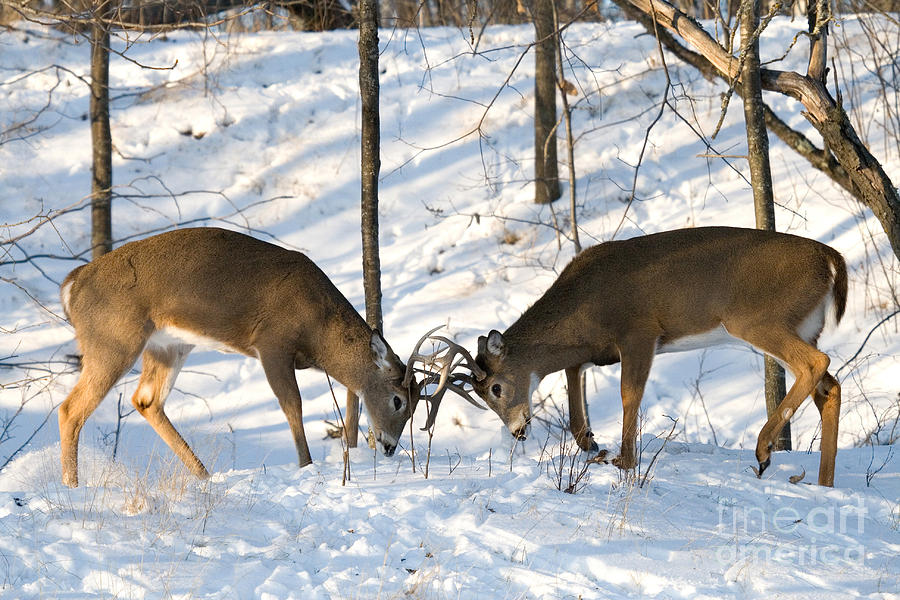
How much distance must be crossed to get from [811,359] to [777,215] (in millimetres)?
7694

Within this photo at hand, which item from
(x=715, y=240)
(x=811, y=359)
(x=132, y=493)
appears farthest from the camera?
(x=715, y=240)

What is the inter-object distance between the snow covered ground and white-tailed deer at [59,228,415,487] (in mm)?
463

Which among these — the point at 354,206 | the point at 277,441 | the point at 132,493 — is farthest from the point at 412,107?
the point at 132,493

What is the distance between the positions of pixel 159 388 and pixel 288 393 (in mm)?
1251

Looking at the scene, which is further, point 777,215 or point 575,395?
point 777,215

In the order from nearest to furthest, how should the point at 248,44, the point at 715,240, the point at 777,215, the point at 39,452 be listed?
the point at 715,240 → the point at 39,452 → the point at 777,215 → the point at 248,44

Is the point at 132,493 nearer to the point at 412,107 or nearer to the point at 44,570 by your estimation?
the point at 44,570

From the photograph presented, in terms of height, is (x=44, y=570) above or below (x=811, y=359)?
below

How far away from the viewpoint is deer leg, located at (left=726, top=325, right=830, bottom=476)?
6883 mm

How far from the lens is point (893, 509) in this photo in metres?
6.06

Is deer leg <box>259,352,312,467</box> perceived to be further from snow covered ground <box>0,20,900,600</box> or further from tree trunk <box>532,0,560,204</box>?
tree trunk <box>532,0,560,204</box>

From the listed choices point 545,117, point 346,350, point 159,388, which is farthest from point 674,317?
point 545,117

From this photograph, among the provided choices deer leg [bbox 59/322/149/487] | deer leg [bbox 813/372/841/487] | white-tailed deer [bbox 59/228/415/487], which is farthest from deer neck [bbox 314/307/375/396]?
deer leg [bbox 813/372/841/487]

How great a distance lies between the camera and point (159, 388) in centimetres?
788
